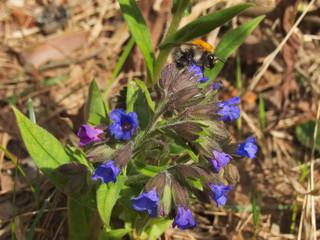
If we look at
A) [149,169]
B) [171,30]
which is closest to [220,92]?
[171,30]

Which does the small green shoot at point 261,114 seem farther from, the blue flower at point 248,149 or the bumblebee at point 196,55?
the blue flower at point 248,149

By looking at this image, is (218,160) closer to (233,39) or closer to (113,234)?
(113,234)

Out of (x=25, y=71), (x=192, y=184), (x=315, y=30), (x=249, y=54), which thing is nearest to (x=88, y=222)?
(x=192, y=184)

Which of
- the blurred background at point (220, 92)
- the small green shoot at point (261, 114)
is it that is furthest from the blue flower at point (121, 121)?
the small green shoot at point (261, 114)

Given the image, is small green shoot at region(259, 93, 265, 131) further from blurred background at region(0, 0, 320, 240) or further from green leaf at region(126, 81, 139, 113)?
green leaf at region(126, 81, 139, 113)

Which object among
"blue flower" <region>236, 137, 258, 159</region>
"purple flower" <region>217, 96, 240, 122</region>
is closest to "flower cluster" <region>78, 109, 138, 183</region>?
"purple flower" <region>217, 96, 240, 122</region>

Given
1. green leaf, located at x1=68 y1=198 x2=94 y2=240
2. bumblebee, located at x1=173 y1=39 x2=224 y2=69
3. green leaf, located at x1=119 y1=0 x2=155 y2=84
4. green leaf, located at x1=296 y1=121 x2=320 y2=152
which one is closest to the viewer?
bumblebee, located at x1=173 y1=39 x2=224 y2=69
